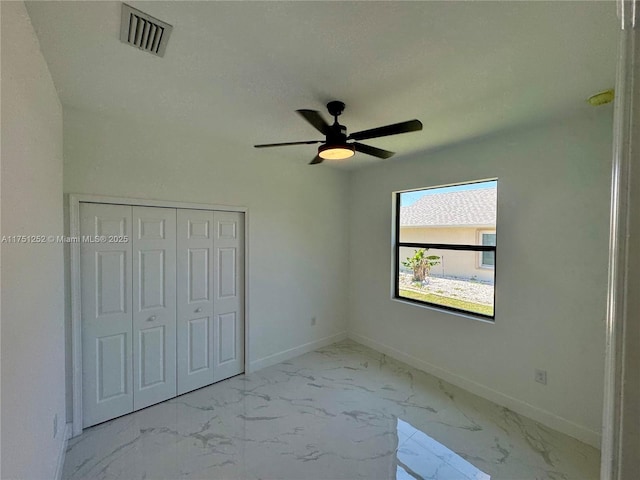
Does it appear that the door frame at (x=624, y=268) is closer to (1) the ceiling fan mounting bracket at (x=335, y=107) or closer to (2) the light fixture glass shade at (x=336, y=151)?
(2) the light fixture glass shade at (x=336, y=151)

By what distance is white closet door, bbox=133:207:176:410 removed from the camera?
8.41 ft

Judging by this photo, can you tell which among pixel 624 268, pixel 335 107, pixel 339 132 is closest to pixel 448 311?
pixel 339 132

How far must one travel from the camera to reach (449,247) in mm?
3223

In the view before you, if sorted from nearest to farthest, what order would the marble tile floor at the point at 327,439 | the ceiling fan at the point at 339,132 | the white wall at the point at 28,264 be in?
the white wall at the point at 28,264 < the ceiling fan at the point at 339,132 < the marble tile floor at the point at 327,439

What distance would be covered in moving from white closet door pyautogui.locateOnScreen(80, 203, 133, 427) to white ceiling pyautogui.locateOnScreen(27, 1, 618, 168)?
96cm

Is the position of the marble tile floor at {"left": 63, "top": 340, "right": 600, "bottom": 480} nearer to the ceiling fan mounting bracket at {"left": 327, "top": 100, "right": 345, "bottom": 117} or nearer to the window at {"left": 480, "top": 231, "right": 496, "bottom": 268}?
the window at {"left": 480, "top": 231, "right": 496, "bottom": 268}

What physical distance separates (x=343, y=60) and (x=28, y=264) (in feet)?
6.30

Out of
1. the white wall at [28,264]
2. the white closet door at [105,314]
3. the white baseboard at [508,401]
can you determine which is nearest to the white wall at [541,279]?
the white baseboard at [508,401]

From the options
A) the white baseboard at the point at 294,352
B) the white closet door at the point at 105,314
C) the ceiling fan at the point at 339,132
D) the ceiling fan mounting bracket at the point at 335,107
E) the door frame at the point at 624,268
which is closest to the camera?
the door frame at the point at 624,268

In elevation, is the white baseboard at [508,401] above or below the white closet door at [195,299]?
below

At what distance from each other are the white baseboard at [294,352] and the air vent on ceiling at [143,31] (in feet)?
10.1

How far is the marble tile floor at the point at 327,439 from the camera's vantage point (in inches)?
76.3

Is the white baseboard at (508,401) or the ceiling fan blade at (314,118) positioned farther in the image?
the white baseboard at (508,401)

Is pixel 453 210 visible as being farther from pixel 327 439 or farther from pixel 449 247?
pixel 327 439
